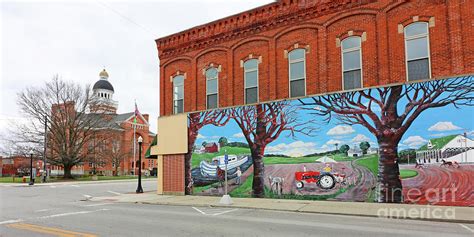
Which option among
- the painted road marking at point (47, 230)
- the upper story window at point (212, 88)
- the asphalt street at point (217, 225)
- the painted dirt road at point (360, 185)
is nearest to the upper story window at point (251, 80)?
the upper story window at point (212, 88)

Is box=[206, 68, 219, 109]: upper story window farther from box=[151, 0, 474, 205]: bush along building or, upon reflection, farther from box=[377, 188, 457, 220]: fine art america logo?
box=[377, 188, 457, 220]: fine art america logo

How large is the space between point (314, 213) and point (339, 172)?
3.50 metres

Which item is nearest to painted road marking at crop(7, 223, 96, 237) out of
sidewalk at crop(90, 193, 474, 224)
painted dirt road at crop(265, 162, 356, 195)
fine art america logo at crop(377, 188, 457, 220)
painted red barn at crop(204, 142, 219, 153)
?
sidewalk at crop(90, 193, 474, 224)

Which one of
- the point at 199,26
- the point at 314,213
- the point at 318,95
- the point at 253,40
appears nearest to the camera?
the point at 314,213

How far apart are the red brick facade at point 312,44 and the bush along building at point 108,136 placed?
13028mm

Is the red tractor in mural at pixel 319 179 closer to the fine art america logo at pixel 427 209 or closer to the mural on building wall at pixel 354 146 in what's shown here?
the mural on building wall at pixel 354 146

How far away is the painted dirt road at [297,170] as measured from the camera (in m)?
15.7

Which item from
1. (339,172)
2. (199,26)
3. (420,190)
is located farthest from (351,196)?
(199,26)

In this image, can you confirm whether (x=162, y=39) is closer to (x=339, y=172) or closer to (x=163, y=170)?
(x=163, y=170)

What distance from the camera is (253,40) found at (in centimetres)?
1942

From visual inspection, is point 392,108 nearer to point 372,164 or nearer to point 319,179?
point 372,164

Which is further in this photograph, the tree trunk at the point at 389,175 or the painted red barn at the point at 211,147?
the painted red barn at the point at 211,147

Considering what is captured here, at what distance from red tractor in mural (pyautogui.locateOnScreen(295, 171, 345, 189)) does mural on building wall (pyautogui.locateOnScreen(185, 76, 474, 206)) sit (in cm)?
4

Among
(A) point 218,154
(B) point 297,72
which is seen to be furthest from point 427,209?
(A) point 218,154
